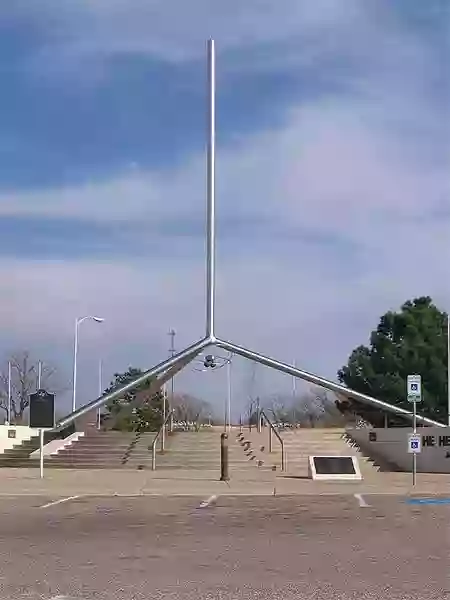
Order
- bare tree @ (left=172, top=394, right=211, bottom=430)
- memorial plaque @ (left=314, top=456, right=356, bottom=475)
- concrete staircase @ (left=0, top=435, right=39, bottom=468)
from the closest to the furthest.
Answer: memorial plaque @ (left=314, top=456, right=356, bottom=475) → concrete staircase @ (left=0, top=435, right=39, bottom=468) → bare tree @ (left=172, top=394, right=211, bottom=430)

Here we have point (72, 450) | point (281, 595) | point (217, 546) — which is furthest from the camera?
point (72, 450)

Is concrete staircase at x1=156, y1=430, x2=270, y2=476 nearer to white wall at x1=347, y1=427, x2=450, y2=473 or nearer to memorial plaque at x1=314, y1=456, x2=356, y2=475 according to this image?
memorial plaque at x1=314, y1=456, x2=356, y2=475

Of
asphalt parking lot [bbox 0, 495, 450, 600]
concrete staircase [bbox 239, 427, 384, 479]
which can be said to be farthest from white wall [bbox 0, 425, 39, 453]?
asphalt parking lot [bbox 0, 495, 450, 600]

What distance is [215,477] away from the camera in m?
28.9

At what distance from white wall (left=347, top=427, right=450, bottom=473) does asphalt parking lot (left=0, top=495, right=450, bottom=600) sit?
15927mm

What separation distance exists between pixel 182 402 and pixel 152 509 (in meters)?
54.7

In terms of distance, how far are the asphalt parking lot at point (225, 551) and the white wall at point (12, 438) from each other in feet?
70.0

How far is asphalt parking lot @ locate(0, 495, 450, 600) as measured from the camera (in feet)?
29.8

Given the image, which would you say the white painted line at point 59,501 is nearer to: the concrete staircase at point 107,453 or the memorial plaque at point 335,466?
the memorial plaque at point 335,466

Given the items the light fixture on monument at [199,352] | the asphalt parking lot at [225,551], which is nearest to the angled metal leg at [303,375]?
the light fixture on monument at [199,352]

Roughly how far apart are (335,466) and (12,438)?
58.3ft

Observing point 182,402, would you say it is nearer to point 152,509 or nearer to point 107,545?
point 152,509

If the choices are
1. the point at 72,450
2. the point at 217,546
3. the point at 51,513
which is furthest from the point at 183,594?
the point at 72,450

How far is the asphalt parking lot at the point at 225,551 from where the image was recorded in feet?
29.8
